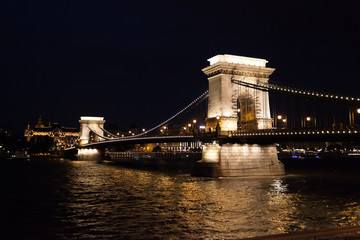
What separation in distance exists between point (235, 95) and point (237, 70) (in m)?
2.87

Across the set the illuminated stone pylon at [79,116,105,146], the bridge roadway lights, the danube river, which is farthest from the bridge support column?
the illuminated stone pylon at [79,116,105,146]

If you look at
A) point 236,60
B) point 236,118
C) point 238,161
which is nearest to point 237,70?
point 236,60

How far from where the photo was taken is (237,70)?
40.4m

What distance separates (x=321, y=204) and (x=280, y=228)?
738 centimetres

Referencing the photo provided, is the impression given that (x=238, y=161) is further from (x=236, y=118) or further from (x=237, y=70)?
(x=237, y=70)

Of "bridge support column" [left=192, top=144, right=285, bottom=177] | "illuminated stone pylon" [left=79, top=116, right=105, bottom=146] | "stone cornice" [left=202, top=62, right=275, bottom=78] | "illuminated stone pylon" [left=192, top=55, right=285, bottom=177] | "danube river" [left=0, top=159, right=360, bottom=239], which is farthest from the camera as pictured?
"illuminated stone pylon" [left=79, top=116, right=105, bottom=146]

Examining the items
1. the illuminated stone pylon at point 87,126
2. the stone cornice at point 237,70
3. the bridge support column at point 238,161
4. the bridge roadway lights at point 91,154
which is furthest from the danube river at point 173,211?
the illuminated stone pylon at point 87,126

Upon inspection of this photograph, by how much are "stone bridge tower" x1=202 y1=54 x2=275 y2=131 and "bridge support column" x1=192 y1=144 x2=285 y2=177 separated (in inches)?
133

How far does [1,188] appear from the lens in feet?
102

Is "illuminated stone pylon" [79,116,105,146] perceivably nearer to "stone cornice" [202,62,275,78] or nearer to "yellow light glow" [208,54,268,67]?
"stone cornice" [202,62,275,78]

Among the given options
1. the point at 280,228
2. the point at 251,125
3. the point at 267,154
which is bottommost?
the point at 280,228

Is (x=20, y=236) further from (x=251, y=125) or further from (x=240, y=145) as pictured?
(x=251, y=125)

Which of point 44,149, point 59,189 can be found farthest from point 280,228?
point 44,149

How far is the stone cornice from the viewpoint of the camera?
3966 centimetres
